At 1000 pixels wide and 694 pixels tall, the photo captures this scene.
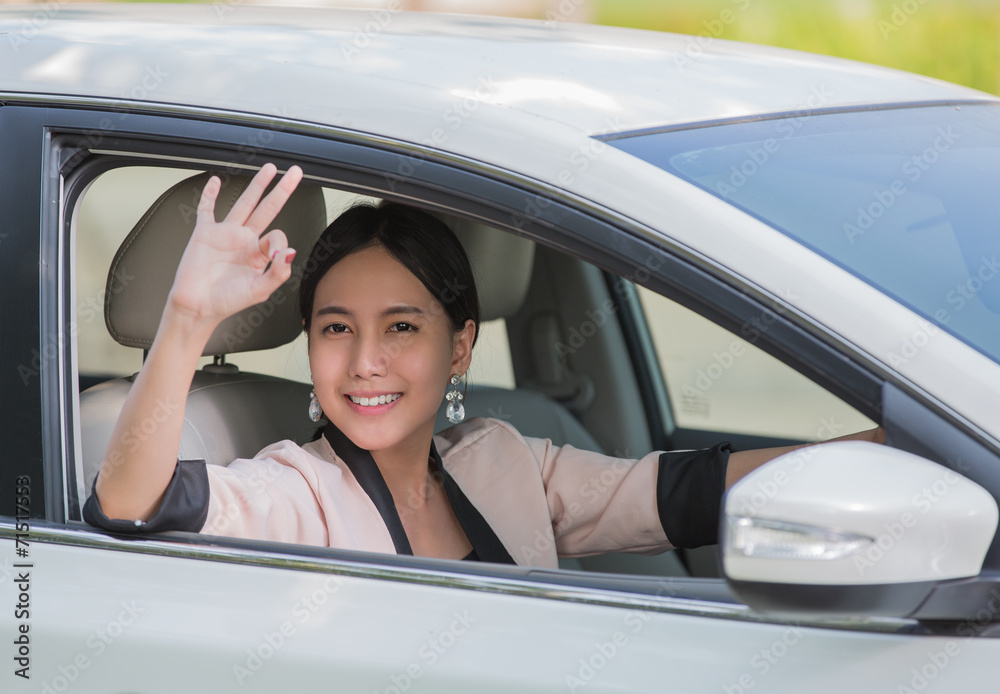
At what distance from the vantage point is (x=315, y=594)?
50.4 inches

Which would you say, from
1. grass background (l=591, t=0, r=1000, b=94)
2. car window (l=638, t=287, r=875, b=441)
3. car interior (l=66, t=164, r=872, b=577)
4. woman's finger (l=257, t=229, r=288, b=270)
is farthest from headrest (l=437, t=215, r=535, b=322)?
grass background (l=591, t=0, r=1000, b=94)

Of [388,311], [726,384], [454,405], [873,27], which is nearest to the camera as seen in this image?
[388,311]

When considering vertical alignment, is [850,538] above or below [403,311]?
below

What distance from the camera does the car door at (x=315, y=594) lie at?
1.15 m

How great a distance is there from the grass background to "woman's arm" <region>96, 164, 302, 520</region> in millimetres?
8056

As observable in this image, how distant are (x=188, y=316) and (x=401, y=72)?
0.41 metres

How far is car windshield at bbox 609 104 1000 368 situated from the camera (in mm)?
1254

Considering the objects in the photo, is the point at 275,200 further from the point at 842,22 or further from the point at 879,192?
the point at 842,22

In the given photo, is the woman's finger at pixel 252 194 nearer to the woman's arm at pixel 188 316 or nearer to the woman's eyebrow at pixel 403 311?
the woman's arm at pixel 188 316

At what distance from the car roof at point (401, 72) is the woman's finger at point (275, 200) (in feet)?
0.25

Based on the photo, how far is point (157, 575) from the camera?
133cm

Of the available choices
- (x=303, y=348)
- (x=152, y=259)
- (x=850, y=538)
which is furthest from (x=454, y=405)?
(x=850, y=538)

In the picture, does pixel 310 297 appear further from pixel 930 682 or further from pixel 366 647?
pixel 930 682

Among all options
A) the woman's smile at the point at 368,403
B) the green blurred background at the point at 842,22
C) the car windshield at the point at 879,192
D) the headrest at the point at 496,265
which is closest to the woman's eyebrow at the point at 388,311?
the woman's smile at the point at 368,403
